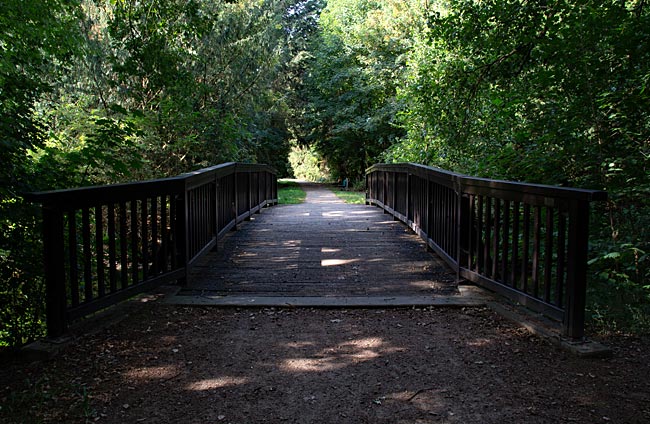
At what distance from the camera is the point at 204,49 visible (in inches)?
523

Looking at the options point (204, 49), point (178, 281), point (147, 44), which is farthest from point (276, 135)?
point (178, 281)

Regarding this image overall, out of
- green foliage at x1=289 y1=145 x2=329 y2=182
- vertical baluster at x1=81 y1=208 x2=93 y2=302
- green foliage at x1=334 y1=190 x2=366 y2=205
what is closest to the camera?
vertical baluster at x1=81 y1=208 x2=93 y2=302

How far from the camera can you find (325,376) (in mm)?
3062

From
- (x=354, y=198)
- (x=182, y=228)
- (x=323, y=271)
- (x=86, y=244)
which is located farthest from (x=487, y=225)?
(x=354, y=198)

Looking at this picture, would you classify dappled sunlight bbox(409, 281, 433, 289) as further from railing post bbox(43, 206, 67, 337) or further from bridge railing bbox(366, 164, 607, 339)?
railing post bbox(43, 206, 67, 337)

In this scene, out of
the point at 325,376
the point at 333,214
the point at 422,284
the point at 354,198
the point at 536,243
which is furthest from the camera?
the point at 354,198

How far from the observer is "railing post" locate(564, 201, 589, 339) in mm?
3182

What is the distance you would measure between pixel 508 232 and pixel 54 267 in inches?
132

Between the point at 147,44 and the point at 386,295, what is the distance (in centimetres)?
664

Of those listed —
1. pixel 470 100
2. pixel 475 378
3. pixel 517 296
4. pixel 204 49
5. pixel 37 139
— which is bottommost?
pixel 475 378

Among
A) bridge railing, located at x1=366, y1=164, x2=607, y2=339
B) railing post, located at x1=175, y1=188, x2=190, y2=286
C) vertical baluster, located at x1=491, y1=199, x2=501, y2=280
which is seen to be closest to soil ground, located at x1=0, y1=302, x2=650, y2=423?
bridge railing, located at x1=366, y1=164, x2=607, y2=339

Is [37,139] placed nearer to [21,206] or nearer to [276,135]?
[21,206]

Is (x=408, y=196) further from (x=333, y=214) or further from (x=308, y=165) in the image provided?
(x=308, y=165)

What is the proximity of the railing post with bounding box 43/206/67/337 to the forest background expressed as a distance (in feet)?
3.63
